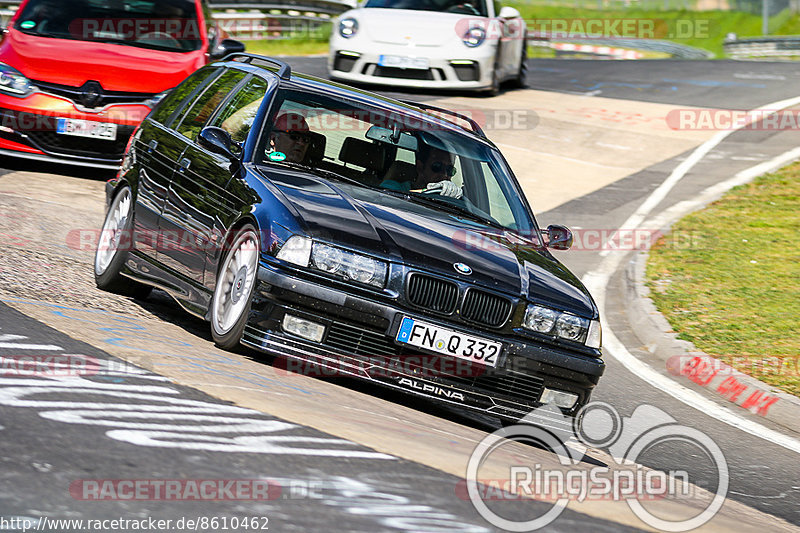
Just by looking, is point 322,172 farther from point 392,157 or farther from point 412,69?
point 412,69

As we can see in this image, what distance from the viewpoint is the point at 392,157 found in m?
7.32

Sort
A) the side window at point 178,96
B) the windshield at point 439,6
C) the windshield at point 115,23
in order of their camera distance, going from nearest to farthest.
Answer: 1. the side window at point 178,96
2. the windshield at point 115,23
3. the windshield at point 439,6

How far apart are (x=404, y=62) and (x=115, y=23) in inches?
211

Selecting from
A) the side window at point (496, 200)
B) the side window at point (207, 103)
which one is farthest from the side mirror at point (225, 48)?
the side window at point (496, 200)

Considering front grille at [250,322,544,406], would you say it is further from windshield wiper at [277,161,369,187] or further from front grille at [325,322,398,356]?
windshield wiper at [277,161,369,187]

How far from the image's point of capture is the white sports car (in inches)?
688

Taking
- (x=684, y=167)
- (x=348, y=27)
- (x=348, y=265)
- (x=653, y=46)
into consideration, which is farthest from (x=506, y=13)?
(x=653, y=46)

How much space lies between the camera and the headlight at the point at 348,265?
236 inches

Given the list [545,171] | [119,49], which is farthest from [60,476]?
[545,171]

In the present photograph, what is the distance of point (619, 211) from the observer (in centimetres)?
1461

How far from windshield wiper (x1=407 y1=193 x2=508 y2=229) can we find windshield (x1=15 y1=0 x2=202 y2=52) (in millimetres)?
6490

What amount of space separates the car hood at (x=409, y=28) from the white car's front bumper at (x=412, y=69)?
0.11 m

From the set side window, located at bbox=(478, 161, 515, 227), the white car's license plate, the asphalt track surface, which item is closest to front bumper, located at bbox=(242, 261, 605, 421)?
the asphalt track surface

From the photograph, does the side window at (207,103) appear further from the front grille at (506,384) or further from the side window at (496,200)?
the front grille at (506,384)
